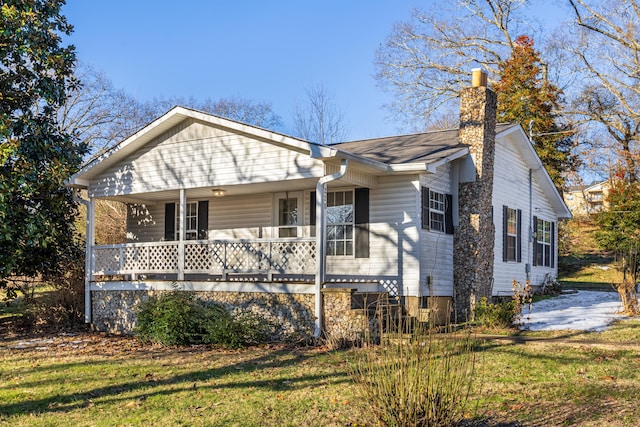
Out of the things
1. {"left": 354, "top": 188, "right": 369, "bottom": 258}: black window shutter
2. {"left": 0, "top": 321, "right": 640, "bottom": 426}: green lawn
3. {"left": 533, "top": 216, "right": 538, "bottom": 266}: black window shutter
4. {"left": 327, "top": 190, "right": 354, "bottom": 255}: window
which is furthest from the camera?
{"left": 533, "top": 216, "right": 538, "bottom": 266}: black window shutter

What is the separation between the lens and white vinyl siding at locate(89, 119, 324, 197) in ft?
43.6

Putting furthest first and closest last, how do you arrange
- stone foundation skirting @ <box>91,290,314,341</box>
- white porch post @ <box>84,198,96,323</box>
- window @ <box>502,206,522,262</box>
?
1. window @ <box>502,206,522,262</box>
2. white porch post @ <box>84,198,96,323</box>
3. stone foundation skirting @ <box>91,290,314,341</box>

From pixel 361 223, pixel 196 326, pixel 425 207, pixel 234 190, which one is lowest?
pixel 196 326

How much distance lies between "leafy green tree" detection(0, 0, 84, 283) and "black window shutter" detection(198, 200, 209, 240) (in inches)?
133

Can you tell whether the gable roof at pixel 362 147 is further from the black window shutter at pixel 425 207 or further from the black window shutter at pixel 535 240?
the black window shutter at pixel 535 240

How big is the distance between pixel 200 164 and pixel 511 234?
9118 millimetres

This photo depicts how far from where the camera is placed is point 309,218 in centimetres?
1568

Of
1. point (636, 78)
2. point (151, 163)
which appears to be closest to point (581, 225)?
point (636, 78)

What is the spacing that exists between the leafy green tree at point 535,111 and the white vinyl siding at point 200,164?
56.0 feet

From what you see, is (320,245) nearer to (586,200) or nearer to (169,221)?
(169,221)

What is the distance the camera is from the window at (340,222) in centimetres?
1474

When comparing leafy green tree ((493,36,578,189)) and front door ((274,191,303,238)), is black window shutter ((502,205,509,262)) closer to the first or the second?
front door ((274,191,303,238))

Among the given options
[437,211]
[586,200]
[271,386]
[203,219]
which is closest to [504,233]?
[437,211]

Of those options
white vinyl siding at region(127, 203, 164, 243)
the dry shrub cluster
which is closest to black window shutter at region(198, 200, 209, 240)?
white vinyl siding at region(127, 203, 164, 243)
